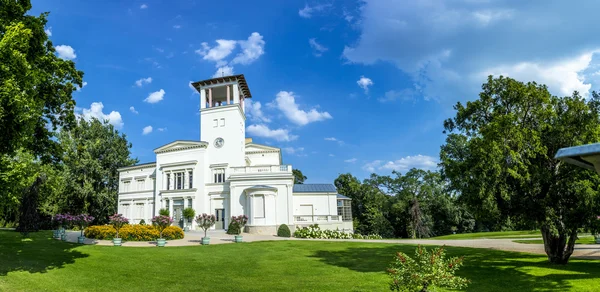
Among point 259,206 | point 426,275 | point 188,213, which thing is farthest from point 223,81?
point 426,275

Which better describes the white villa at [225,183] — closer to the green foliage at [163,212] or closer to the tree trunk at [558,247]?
the green foliage at [163,212]

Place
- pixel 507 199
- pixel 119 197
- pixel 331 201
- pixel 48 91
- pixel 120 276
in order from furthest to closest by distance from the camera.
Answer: pixel 119 197 → pixel 331 201 → pixel 48 91 → pixel 507 199 → pixel 120 276

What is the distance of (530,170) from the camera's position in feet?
42.2

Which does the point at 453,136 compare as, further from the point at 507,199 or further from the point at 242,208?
the point at 507,199

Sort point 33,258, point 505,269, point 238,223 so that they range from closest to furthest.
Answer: point 505,269
point 33,258
point 238,223

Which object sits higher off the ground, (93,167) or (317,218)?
(93,167)

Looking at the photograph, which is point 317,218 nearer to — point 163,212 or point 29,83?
point 163,212

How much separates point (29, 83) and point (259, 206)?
24.1 meters

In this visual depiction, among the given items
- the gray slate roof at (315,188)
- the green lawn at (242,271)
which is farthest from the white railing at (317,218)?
the green lawn at (242,271)

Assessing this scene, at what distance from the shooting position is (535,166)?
12.8 meters

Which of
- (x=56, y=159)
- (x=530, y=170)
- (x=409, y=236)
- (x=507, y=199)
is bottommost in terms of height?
(x=409, y=236)

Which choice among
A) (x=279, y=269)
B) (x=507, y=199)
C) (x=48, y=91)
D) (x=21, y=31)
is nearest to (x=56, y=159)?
(x=48, y=91)

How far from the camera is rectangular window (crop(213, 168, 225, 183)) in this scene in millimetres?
38247

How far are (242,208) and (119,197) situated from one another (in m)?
18.9
